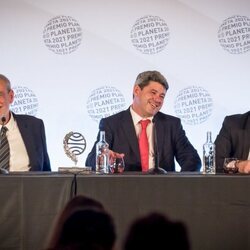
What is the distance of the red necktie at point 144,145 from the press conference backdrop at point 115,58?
1132 millimetres

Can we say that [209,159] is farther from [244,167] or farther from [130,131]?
[130,131]

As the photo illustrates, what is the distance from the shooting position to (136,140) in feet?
11.7

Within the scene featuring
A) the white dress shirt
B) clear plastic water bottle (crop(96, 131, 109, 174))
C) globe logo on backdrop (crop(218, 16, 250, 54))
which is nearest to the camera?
clear plastic water bottle (crop(96, 131, 109, 174))

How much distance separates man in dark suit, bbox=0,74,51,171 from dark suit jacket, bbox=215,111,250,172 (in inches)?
47.4

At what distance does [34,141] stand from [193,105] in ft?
5.87

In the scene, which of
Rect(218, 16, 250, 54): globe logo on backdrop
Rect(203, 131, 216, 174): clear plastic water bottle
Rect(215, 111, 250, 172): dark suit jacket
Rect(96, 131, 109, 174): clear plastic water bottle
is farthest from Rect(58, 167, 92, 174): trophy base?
Rect(218, 16, 250, 54): globe logo on backdrop

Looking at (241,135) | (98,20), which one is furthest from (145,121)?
(98,20)

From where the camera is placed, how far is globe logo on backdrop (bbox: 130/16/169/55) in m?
4.83

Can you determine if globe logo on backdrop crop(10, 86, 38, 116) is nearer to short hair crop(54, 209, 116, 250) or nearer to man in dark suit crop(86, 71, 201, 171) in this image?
man in dark suit crop(86, 71, 201, 171)

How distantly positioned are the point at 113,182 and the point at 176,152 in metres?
1.40

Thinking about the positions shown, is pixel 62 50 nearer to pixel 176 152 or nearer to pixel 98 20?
pixel 98 20

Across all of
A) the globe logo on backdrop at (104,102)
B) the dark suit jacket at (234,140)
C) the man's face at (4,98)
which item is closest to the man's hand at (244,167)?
the dark suit jacket at (234,140)

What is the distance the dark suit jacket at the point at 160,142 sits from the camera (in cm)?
354

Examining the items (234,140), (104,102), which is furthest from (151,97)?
(104,102)
